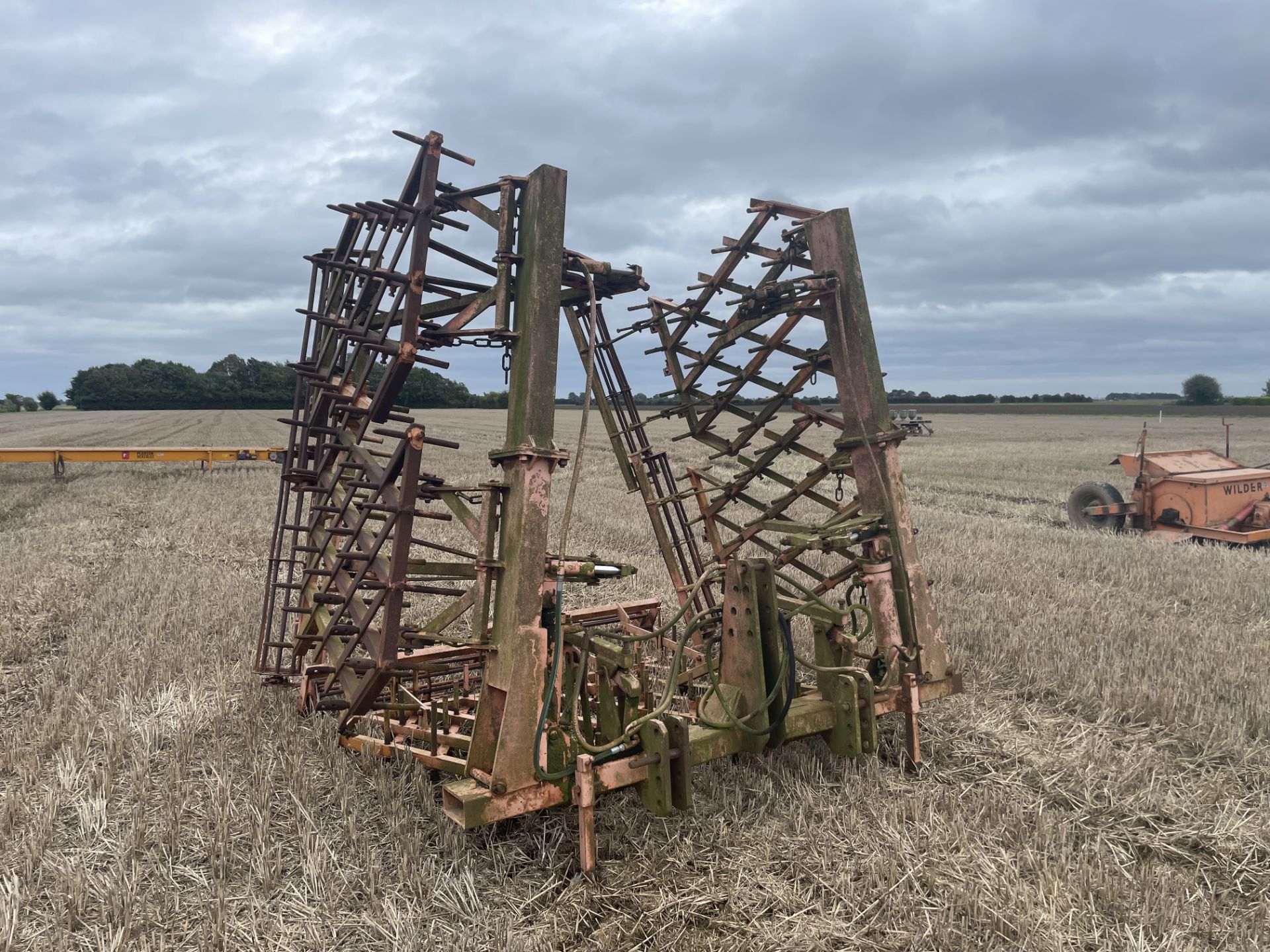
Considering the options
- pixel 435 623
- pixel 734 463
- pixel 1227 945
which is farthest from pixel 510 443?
pixel 734 463

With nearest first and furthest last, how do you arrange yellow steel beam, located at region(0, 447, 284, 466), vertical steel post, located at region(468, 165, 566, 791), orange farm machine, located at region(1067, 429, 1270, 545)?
vertical steel post, located at region(468, 165, 566, 791)
orange farm machine, located at region(1067, 429, 1270, 545)
yellow steel beam, located at region(0, 447, 284, 466)

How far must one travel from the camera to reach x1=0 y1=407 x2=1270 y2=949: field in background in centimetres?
314

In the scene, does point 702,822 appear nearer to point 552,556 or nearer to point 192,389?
point 552,556

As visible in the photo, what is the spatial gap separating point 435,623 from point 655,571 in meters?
4.92

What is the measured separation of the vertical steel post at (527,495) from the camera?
3633 mm

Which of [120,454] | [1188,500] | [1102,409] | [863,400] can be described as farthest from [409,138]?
[1102,409]

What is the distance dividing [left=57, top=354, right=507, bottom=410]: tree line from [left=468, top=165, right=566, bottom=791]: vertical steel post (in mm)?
65410

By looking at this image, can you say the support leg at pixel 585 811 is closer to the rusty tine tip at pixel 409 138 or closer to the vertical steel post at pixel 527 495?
the vertical steel post at pixel 527 495

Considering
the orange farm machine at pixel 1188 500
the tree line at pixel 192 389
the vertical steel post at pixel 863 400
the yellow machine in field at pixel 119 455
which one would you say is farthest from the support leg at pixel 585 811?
the tree line at pixel 192 389

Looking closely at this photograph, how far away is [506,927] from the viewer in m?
3.11

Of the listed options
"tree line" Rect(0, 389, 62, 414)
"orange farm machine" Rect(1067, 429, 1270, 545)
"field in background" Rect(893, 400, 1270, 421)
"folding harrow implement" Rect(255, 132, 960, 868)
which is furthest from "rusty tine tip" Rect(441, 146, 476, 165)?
"tree line" Rect(0, 389, 62, 414)

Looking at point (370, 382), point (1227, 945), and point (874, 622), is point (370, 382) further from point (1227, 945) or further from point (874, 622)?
point (1227, 945)

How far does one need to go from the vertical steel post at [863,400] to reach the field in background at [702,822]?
107 centimetres

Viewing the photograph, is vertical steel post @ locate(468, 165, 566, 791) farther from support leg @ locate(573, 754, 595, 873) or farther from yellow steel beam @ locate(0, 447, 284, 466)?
yellow steel beam @ locate(0, 447, 284, 466)
